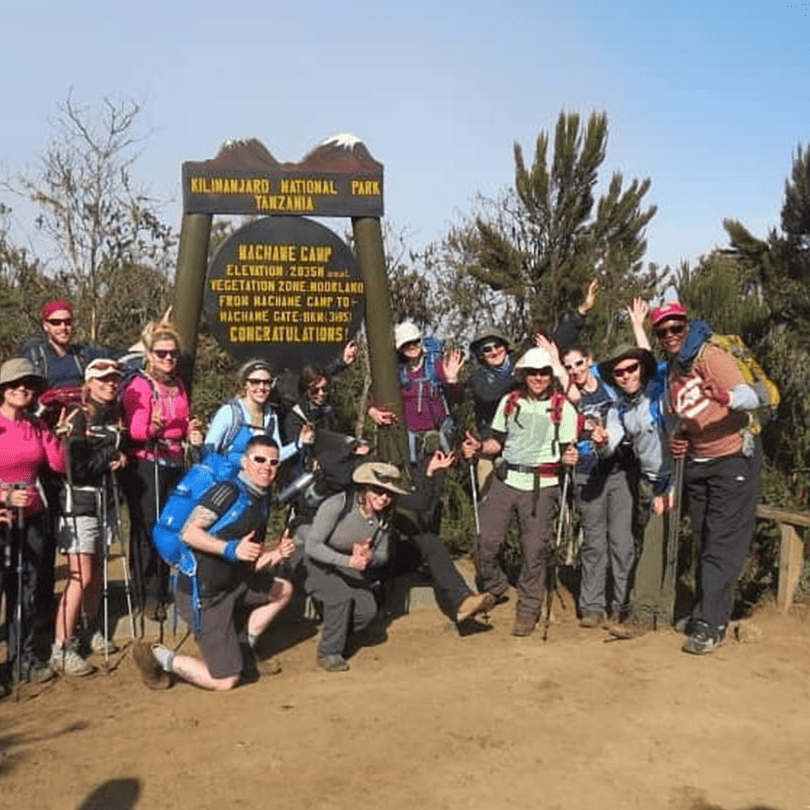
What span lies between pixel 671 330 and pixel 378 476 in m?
1.85

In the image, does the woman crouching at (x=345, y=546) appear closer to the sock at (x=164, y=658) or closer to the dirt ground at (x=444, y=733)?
the dirt ground at (x=444, y=733)

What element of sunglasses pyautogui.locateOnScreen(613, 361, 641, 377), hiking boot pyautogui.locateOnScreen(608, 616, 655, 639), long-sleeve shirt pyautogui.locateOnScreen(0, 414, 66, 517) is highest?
sunglasses pyautogui.locateOnScreen(613, 361, 641, 377)

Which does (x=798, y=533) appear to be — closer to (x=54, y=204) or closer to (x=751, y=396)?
(x=751, y=396)

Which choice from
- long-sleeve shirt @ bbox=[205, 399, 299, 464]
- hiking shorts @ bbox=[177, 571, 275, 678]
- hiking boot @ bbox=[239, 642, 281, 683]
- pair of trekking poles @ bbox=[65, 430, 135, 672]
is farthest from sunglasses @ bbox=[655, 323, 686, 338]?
pair of trekking poles @ bbox=[65, 430, 135, 672]

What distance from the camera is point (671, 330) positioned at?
213 inches

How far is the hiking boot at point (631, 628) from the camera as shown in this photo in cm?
574

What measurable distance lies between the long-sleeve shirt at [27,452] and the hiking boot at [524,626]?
2809mm

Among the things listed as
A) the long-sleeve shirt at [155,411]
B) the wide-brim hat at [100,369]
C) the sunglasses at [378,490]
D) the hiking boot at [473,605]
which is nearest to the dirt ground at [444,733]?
the hiking boot at [473,605]

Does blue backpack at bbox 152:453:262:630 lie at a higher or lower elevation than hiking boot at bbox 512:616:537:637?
higher

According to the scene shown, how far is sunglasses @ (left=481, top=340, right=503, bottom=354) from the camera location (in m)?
6.23

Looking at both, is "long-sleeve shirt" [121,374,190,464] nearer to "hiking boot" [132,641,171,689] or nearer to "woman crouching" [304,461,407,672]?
"woman crouching" [304,461,407,672]

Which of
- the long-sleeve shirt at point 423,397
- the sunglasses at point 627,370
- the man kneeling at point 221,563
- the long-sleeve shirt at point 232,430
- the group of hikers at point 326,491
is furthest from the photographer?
the long-sleeve shirt at point 423,397

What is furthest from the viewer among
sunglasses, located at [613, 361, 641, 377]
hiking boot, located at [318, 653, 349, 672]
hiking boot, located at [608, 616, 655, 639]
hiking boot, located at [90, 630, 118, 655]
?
hiking boot, located at [608, 616, 655, 639]

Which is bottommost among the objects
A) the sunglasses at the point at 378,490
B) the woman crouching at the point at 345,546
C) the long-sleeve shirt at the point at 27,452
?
the woman crouching at the point at 345,546
